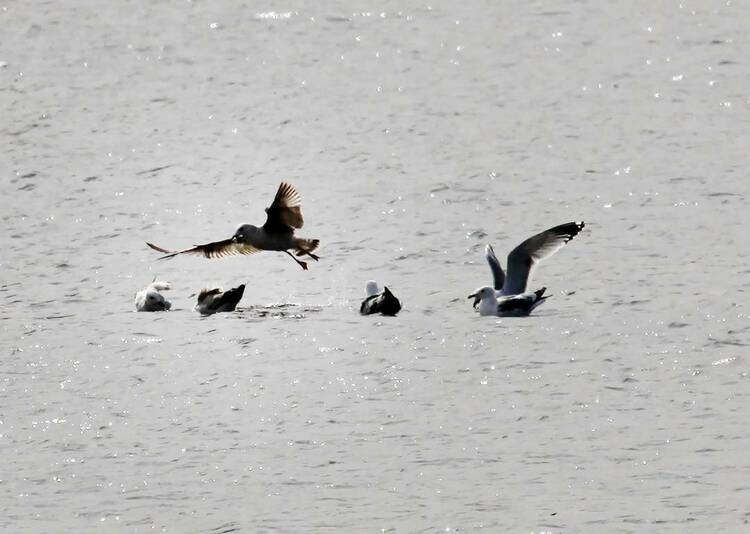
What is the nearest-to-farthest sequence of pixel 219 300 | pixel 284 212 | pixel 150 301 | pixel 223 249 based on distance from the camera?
pixel 219 300
pixel 150 301
pixel 284 212
pixel 223 249

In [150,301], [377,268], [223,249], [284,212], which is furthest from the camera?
[377,268]

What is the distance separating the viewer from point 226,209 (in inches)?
880

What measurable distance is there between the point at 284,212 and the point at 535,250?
2.71 meters

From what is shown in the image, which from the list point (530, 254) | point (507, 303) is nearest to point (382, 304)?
point (507, 303)

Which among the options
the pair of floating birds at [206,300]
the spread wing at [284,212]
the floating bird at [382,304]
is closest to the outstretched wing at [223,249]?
the spread wing at [284,212]

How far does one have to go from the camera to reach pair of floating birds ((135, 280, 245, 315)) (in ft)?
57.9

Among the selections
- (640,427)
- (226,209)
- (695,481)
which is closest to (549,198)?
(226,209)

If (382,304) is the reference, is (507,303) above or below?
below

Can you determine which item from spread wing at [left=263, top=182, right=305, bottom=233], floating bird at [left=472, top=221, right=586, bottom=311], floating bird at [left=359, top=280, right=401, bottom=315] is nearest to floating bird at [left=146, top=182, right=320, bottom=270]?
spread wing at [left=263, top=182, right=305, bottom=233]

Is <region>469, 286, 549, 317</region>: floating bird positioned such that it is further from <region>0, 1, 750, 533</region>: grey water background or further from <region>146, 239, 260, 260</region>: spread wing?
<region>146, 239, 260, 260</region>: spread wing

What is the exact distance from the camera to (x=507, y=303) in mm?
17203

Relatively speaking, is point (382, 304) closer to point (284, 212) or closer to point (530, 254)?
point (284, 212)

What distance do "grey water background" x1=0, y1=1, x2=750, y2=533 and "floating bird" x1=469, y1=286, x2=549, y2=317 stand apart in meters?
0.20

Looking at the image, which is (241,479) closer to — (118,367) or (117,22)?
(118,367)
